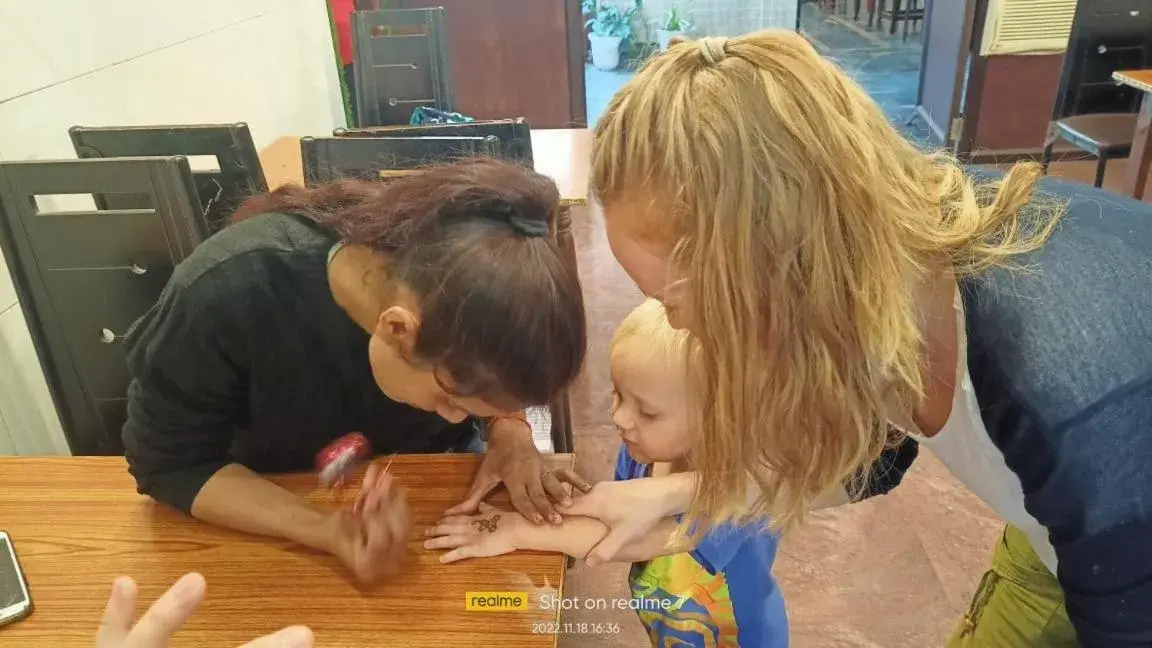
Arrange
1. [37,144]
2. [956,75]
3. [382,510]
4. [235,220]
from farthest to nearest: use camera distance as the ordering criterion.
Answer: [956,75]
[37,144]
[235,220]
[382,510]

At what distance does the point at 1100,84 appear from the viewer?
3145mm

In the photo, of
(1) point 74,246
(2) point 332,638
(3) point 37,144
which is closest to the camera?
(2) point 332,638

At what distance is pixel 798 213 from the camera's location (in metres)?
0.57

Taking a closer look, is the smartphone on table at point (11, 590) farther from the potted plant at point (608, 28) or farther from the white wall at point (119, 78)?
the potted plant at point (608, 28)

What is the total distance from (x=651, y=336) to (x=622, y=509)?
21 centimetres

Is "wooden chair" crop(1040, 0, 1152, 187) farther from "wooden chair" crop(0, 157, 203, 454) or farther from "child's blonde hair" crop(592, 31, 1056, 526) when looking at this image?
"wooden chair" crop(0, 157, 203, 454)

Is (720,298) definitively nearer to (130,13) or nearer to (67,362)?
(67,362)

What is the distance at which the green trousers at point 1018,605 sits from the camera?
0.92 meters

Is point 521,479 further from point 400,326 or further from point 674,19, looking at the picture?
point 674,19

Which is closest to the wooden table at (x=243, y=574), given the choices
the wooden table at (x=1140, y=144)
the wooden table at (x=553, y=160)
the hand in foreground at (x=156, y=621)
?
the hand in foreground at (x=156, y=621)

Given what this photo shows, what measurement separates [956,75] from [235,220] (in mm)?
3925

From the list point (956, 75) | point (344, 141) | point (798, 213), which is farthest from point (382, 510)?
point (956, 75)

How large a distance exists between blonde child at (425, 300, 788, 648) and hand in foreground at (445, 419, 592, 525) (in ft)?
0.06

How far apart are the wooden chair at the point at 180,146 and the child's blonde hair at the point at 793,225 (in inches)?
42.5
